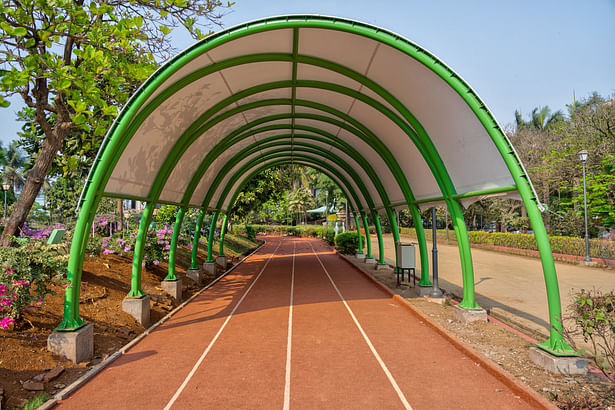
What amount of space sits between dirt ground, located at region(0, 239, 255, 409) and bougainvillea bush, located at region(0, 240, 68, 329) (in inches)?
19.1

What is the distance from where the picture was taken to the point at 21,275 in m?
6.25

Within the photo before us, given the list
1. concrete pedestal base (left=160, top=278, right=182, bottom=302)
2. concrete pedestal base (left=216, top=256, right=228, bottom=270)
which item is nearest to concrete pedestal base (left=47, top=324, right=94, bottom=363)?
concrete pedestal base (left=160, top=278, right=182, bottom=302)

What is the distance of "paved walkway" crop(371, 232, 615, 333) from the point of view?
1080 centimetres

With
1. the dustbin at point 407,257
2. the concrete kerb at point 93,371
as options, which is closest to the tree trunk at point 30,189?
the concrete kerb at point 93,371

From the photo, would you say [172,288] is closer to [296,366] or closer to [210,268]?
[210,268]

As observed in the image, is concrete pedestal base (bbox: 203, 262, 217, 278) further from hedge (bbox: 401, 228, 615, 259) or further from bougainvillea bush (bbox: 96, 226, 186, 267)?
hedge (bbox: 401, 228, 615, 259)

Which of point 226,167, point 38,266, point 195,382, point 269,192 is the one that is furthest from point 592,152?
point 38,266

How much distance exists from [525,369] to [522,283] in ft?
35.0

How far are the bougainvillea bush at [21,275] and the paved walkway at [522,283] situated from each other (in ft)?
35.6

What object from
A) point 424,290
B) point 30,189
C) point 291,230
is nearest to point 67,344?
point 30,189

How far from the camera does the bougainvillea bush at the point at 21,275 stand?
19.8 ft

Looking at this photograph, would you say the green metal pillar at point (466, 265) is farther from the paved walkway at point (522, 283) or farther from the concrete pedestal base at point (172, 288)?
the concrete pedestal base at point (172, 288)

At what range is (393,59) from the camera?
8.36 m

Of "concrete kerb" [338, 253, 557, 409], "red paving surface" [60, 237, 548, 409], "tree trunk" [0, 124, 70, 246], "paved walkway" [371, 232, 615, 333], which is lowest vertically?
"paved walkway" [371, 232, 615, 333]
